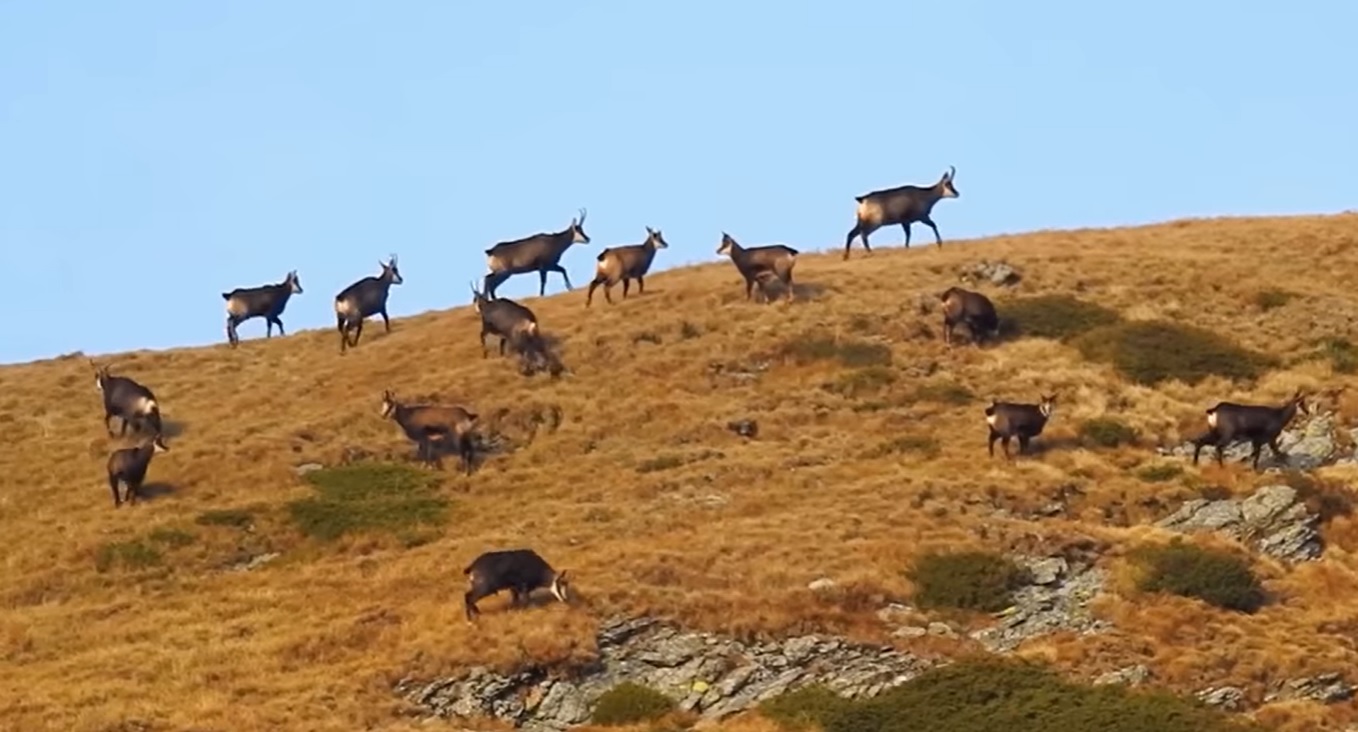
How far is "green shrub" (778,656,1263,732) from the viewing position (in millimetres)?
34250

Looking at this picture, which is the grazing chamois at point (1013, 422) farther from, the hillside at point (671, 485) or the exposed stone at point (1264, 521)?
the exposed stone at point (1264, 521)

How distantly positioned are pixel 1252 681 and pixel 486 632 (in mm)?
13028

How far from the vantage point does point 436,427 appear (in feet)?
162

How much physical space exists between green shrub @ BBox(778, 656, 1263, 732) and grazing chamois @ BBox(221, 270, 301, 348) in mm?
30395

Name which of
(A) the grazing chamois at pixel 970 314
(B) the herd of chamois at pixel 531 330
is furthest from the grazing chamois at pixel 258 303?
(A) the grazing chamois at pixel 970 314

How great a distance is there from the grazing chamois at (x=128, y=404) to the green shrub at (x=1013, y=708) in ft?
74.6

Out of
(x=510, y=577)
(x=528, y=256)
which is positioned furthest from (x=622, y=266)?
(x=510, y=577)

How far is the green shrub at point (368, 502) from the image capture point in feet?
149

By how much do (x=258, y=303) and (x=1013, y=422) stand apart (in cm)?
2469

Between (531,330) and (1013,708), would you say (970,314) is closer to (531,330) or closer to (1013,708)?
(531,330)

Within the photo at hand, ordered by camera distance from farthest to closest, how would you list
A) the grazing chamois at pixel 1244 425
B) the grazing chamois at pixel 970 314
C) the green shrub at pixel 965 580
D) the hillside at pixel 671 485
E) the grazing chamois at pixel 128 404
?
the grazing chamois at pixel 970 314 → the grazing chamois at pixel 128 404 → the grazing chamois at pixel 1244 425 → the green shrub at pixel 965 580 → the hillside at pixel 671 485

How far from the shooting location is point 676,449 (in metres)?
48.7

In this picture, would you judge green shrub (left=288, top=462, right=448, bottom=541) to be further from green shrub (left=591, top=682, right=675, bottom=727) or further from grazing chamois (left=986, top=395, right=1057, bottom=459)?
grazing chamois (left=986, top=395, right=1057, bottom=459)

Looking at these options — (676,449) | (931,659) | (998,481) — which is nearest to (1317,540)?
(998,481)
